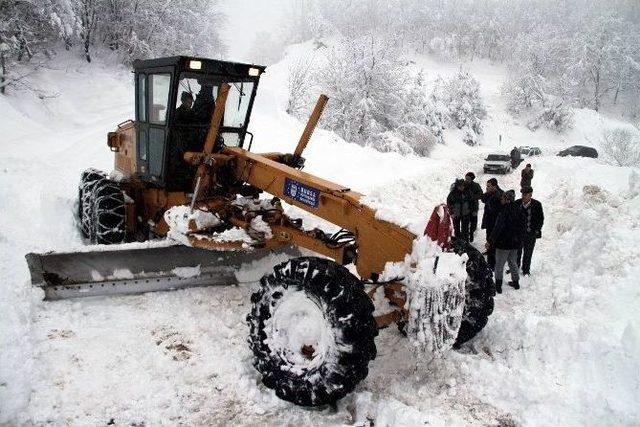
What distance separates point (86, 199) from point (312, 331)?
479cm

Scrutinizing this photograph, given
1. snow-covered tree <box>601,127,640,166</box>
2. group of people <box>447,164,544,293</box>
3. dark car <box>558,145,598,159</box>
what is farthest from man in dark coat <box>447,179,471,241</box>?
dark car <box>558,145,598,159</box>

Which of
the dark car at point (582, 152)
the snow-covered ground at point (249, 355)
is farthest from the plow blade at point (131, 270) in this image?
the dark car at point (582, 152)

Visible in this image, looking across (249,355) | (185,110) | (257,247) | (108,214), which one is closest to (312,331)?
(249,355)

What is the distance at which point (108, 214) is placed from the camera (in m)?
6.50

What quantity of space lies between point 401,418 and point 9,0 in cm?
2153

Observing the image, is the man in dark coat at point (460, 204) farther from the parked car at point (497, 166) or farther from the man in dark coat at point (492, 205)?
the parked car at point (497, 166)

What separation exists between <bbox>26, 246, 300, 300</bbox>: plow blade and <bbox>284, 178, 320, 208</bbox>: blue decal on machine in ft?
5.11

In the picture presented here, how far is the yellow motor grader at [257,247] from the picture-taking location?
3.52 metres

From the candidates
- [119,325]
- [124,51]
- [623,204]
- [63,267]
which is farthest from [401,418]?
[124,51]

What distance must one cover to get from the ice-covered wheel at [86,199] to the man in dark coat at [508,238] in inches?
236

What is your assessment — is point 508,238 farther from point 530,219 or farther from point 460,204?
point 460,204

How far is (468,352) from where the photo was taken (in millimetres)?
4492

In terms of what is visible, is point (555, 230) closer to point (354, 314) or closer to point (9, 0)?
point (354, 314)

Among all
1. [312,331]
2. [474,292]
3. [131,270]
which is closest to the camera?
[312,331]
